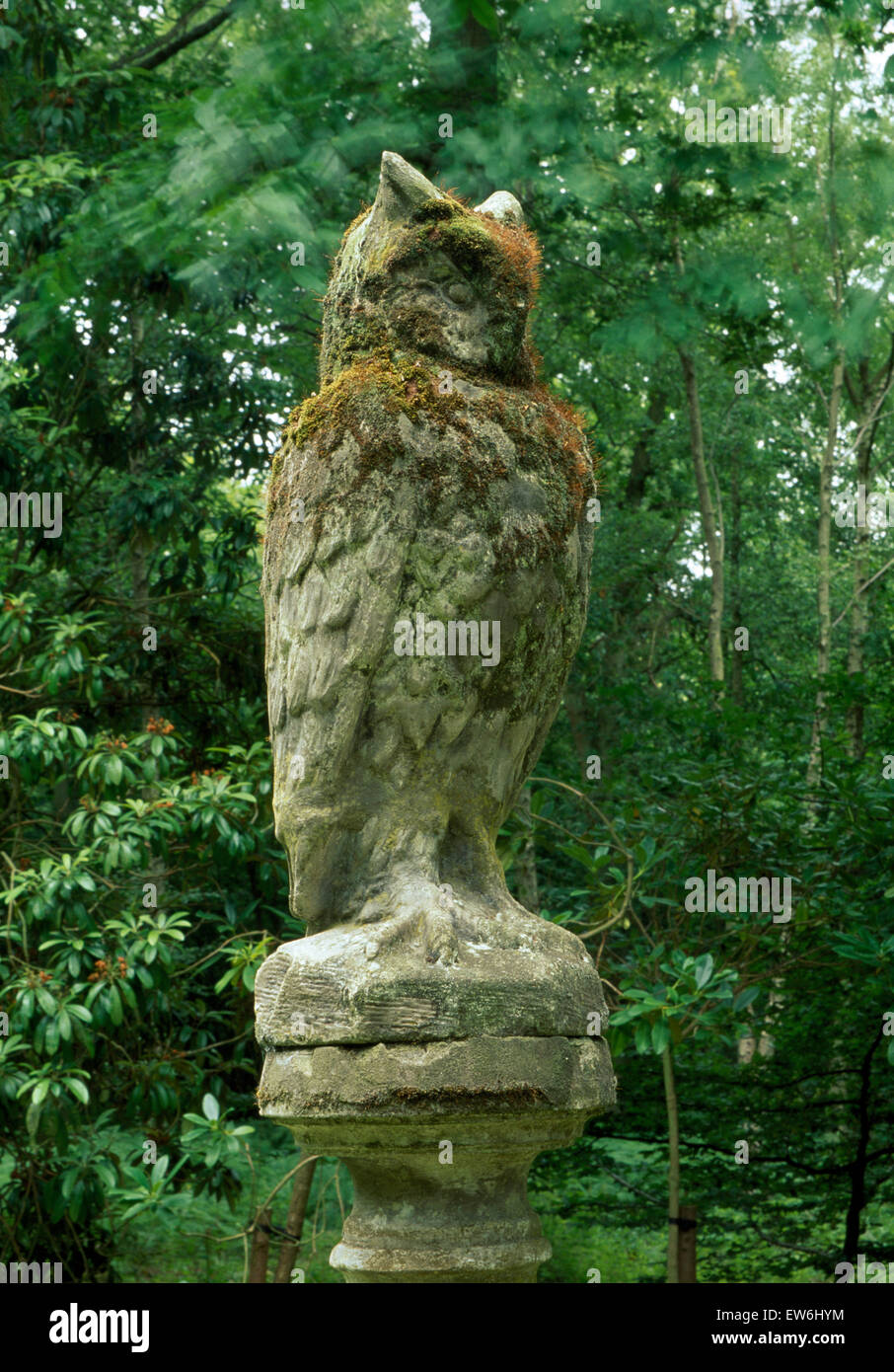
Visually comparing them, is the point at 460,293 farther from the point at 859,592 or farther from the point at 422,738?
the point at 859,592

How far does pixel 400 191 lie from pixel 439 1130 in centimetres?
232

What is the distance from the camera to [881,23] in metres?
6.16

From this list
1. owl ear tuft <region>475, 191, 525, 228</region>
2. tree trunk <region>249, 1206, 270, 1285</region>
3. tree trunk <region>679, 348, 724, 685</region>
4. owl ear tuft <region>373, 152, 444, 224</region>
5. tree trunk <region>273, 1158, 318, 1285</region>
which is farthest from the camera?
tree trunk <region>679, 348, 724, 685</region>

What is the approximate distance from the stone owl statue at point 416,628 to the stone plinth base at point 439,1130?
0.28 ft

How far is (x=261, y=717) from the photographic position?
6.57m

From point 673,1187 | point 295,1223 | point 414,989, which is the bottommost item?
point 295,1223

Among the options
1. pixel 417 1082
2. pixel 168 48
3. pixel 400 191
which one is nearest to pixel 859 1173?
pixel 417 1082

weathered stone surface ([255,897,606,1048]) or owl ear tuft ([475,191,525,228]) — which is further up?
owl ear tuft ([475,191,525,228])

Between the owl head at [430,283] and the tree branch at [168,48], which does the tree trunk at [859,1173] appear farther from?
the tree branch at [168,48]

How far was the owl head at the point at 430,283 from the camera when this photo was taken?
3.48 meters

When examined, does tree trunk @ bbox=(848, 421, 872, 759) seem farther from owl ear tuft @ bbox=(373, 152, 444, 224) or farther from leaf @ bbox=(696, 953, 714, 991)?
owl ear tuft @ bbox=(373, 152, 444, 224)

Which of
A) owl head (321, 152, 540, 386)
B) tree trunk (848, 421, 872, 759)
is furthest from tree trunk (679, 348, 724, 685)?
owl head (321, 152, 540, 386)

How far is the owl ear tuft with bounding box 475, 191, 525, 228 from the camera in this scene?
3760mm

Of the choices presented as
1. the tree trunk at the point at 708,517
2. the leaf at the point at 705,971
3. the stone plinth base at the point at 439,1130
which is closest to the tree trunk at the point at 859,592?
the tree trunk at the point at 708,517
